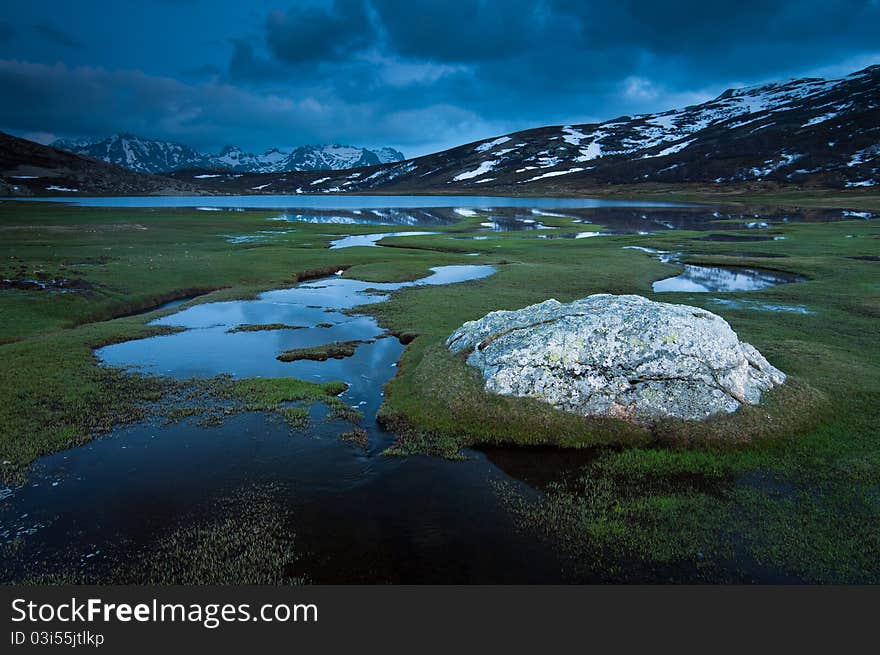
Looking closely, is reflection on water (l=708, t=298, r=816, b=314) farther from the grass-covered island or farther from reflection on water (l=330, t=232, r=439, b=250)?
reflection on water (l=330, t=232, r=439, b=250)

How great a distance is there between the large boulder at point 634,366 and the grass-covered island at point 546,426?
0.69m

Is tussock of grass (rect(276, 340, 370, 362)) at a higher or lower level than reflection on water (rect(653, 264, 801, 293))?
higher

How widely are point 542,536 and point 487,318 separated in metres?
14.3

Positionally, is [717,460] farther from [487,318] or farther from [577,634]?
[487,318]

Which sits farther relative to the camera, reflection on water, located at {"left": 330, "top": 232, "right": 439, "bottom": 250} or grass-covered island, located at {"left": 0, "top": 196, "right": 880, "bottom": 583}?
reflection on water, located at {"left": 330, "top": 232, "right": 439, "bottom": 250}

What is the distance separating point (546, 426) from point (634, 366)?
15.3ft

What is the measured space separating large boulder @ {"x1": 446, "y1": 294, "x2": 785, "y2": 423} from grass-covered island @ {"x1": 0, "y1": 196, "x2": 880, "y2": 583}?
686mm

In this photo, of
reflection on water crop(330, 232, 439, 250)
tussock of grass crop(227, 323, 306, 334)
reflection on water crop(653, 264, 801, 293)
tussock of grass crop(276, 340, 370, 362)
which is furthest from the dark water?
reflection on water crop(330, 232, 439, 250)

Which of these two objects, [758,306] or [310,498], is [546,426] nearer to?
[310,498]

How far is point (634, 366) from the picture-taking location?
2161 cm

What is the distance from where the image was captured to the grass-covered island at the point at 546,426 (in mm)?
13828

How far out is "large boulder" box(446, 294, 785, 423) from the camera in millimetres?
21000

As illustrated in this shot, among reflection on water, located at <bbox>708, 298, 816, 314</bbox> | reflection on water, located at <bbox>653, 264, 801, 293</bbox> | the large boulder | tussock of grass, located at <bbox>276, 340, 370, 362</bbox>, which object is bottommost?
reflection on water, located at <bbox>653, 264, 801, 293</bbox>

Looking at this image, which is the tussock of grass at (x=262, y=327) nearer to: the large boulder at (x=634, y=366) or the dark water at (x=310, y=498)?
the dark water at (x=310, y=498)
